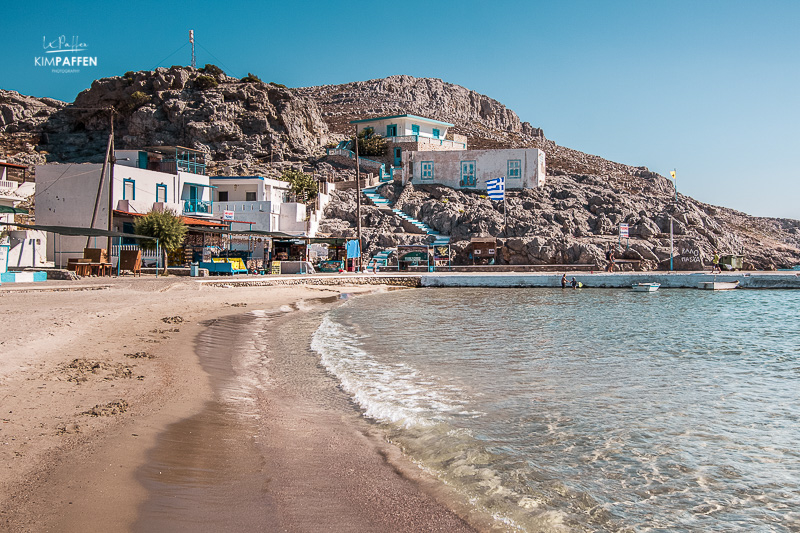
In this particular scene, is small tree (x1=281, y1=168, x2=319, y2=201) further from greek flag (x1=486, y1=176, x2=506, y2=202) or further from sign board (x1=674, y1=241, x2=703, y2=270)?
sign board (x1=674, y1=241, x2=703, y2=270)

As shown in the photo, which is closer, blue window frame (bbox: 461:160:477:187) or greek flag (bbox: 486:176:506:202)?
greek flag (bbox: 486:176:506:202)

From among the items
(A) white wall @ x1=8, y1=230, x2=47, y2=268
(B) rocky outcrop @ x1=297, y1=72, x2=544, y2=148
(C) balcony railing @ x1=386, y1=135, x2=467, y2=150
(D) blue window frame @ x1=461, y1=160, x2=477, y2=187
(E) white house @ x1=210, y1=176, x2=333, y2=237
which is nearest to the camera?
(A) white wall @ x1=8, y1=230, x2=47, y2=268

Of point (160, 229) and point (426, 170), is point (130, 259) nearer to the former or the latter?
point (160, 229)

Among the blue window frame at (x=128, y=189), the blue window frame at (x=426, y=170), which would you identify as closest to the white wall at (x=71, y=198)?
the blue window frame at (x=128, y=189)

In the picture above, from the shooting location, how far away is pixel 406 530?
14.4ft

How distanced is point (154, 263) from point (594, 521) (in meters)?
37.3

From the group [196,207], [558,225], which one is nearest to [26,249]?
[196,207]

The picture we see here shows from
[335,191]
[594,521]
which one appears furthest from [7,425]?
[335,191]

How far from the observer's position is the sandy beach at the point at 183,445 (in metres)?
4.44

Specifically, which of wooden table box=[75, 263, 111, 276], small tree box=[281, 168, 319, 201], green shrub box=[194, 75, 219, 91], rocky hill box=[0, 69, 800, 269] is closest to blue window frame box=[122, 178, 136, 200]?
wooden table box=[75, 263, 111, 276]

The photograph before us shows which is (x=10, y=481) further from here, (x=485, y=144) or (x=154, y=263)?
(x=485, y=144)

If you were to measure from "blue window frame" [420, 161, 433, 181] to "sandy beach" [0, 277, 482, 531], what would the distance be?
52557 millimetres

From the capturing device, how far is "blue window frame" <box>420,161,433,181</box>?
63750mm

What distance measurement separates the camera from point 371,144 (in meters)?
72.1
